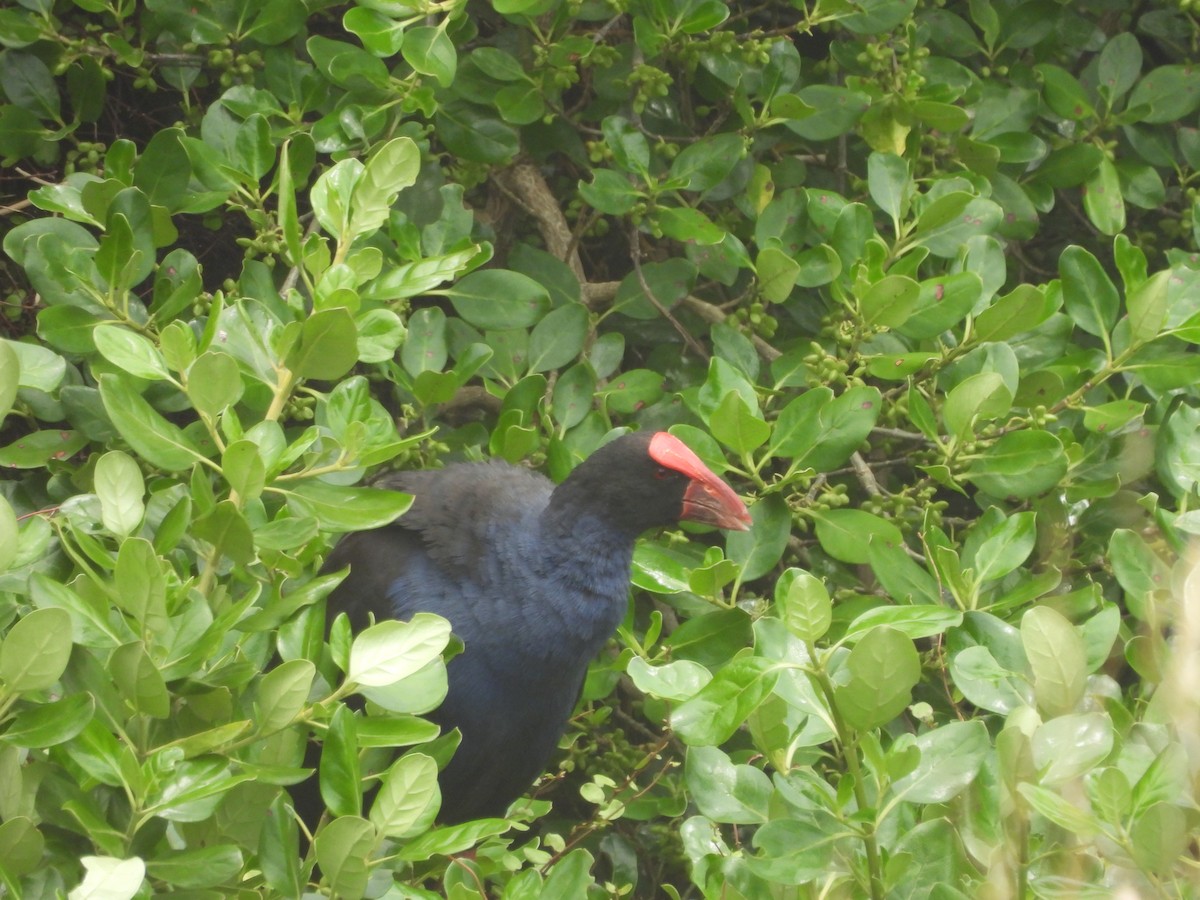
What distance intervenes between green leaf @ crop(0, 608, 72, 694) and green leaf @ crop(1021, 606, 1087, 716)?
773mm

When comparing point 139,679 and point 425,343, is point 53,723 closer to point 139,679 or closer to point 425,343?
point 139,679

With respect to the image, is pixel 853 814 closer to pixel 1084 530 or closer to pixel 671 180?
pixel 1084 530

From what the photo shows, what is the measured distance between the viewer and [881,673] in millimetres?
1079

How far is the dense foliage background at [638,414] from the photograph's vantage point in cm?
113

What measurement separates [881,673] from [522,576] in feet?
3.57

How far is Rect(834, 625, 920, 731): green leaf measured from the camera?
1070 millimetres

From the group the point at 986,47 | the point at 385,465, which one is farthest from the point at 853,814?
the point at 986,47

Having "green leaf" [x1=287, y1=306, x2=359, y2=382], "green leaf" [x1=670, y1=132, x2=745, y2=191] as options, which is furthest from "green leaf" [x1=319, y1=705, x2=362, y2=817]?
"green leaf" [x1=670, y1=132, x2=745, y2=191]

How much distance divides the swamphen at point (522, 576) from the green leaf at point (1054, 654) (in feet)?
2.98

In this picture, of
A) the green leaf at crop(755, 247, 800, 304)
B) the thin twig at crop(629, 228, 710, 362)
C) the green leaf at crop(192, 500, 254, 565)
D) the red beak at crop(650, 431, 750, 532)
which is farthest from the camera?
the thin twig at crop(629, 228, 710, 362)

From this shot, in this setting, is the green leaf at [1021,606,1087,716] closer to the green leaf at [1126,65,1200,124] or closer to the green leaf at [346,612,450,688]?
the green leaf at [346,612,450,688]

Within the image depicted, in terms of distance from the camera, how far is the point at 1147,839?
1.05 metres

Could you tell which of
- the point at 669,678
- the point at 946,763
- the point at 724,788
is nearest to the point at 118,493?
the point at 669,678

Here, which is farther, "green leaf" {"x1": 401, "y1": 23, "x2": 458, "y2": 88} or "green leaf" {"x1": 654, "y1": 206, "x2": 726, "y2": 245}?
"green leaf" {"x1": 654, "y1": 206, "x2": 726, "y2": 245}
